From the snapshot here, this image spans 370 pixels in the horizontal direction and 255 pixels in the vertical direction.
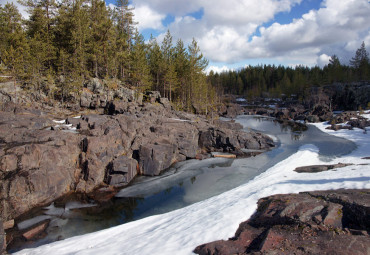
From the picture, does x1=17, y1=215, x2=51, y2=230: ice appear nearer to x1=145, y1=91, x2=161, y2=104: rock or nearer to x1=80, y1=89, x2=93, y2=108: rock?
x1=80, y1=89, x2=93, y2=108: rock

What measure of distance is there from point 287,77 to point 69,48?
114084 millimetres

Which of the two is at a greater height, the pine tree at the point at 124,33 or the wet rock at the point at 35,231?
the pine tree at the point at 124,33

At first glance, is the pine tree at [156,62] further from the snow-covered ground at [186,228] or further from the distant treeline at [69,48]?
the snow-covered ground at [186,228]

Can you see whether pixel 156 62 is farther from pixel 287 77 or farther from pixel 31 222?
pixel 287 77

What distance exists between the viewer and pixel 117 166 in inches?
721

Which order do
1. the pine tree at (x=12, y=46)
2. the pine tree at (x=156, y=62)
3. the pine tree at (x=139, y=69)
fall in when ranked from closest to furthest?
the pine tree at (x=12, y=46) → the pine tree at (x=139, y=69) → the pine tree at (x=156, y=62)

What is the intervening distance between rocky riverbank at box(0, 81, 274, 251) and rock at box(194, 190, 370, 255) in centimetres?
1234

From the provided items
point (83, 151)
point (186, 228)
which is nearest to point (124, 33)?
point (83, 151)

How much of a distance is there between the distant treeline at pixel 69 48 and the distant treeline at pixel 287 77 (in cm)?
3780

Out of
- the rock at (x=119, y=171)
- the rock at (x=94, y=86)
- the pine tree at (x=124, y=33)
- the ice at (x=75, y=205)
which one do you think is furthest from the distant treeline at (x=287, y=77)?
the ice at (x=75, y=205)

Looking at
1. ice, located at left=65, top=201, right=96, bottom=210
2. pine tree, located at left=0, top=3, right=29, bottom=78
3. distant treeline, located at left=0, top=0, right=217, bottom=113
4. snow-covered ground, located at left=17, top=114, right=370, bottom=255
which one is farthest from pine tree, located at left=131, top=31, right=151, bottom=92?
snow-covered ground, located at left=17, top=114, right=370, bottom=255

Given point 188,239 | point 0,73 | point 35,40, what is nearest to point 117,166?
point 188,239

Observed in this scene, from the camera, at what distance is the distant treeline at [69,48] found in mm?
32125

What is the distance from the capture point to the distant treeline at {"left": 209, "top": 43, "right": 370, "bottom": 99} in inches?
3610
